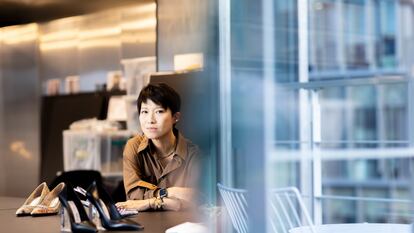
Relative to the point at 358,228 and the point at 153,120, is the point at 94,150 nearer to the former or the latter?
the point at 153,120

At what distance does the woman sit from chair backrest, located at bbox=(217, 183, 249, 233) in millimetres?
981

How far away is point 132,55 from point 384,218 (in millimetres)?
2834

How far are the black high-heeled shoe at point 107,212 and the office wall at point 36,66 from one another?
2612 millimetres

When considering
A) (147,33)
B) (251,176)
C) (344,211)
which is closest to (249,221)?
(251,176)

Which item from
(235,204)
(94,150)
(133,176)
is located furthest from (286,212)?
(94,150)

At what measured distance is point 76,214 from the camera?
2.17m

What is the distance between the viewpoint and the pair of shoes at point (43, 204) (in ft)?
8.48

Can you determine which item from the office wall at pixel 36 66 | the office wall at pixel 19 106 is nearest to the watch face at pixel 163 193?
the office wall at pixel 36 66

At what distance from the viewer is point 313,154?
157 cm

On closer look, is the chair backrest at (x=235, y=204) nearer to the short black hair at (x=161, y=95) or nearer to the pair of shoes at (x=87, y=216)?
the pair of shoes at (x=87, y=216)

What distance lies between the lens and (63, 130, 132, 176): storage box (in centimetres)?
461

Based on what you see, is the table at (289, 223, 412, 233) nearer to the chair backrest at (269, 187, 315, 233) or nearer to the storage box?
the chair backrest at (269, 187, 315, 233)

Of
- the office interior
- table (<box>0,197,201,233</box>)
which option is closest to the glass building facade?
the office interior

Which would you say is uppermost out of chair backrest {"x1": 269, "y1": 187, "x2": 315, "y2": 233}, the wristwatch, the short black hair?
the short black hair
